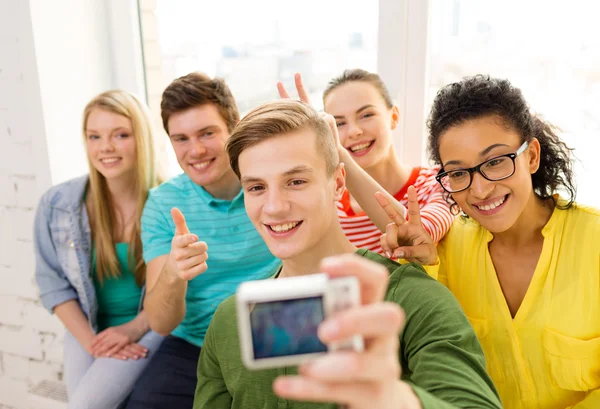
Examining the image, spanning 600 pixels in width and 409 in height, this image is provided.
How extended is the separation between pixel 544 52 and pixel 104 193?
147 cm

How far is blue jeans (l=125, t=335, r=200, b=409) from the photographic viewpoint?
59.8 inches

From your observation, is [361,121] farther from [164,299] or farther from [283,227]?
[164,299]

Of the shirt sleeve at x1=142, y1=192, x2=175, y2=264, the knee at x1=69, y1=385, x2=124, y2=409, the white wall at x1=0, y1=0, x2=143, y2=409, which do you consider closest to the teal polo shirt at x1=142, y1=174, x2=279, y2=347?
the shirt sleeve at x1=142, y1=192, x2=175, y2=264

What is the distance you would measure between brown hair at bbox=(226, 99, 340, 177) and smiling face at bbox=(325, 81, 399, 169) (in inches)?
16.0

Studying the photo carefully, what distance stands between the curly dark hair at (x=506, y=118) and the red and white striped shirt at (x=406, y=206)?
0.18 ft

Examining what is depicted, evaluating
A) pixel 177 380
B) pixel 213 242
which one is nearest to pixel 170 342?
pixel 177 380

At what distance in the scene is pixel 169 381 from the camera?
1.55 meters

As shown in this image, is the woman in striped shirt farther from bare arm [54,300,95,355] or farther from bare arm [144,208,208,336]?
bare arm [54,300,95,355]

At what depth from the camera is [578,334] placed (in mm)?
1125

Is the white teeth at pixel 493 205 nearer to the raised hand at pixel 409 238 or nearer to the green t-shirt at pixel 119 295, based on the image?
the raised hand at pixel 409 238

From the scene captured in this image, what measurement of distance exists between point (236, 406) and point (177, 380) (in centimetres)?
56

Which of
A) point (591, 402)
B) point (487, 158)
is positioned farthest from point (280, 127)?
point (591, 402)

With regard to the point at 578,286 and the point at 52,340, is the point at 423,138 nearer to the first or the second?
the point at 578,286

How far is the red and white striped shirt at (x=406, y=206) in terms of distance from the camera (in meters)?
1.33
